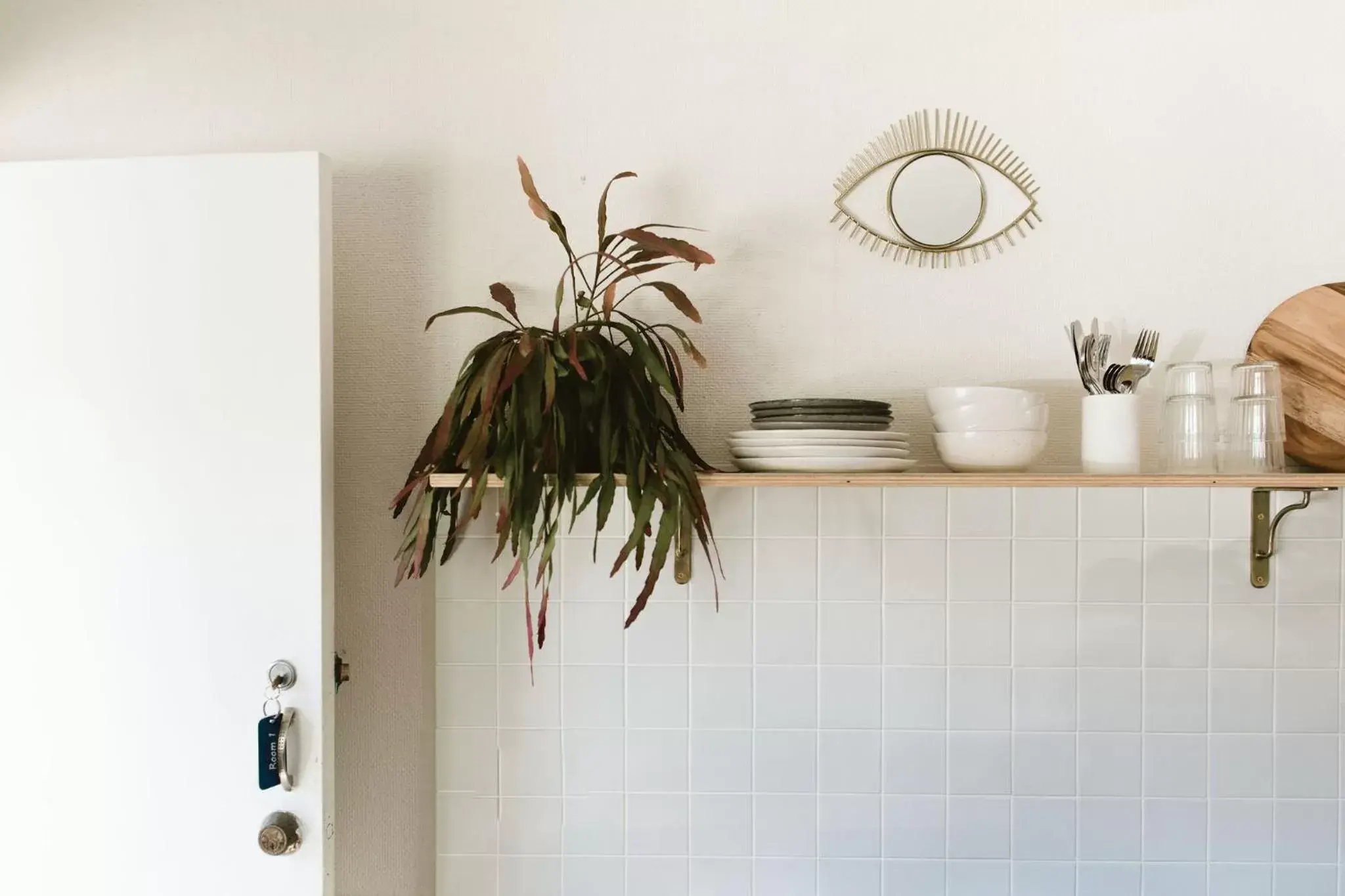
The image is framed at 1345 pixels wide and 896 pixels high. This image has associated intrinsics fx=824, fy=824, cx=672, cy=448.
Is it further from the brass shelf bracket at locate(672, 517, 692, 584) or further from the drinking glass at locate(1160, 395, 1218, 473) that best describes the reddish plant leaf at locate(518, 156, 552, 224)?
the drinking glass at locate(1160, 395, 1218, 473)

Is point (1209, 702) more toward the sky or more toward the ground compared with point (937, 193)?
more toward the ground

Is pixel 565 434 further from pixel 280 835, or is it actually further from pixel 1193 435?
pixel 1193 435

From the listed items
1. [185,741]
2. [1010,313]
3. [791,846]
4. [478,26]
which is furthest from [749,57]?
[185,741]

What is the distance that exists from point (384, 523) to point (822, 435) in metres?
0.75

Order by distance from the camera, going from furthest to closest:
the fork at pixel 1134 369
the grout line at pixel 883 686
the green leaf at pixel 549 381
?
the grout line at pixel 883 686 < the fork at pixel 1134 369 < the green leaf at pixel 549 381

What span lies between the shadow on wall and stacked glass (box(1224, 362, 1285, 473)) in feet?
4.07

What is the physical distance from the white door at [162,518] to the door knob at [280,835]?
0.04 ft

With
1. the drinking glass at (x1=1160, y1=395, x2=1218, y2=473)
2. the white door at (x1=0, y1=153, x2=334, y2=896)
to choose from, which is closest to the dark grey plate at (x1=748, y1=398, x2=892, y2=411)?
the drinking glass at (x1=1160, y1=395, x2=1218, y2=473)

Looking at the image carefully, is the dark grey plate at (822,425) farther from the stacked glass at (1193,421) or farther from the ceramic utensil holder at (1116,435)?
the stacked glass at (1193,421)

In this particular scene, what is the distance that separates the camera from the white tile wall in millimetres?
1284

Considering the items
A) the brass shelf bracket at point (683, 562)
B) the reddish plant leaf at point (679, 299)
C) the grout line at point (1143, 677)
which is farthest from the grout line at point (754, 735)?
the grout line at point (1143, 677)

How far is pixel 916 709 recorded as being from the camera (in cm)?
131

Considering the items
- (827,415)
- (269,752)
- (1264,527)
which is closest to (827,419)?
(827,415)

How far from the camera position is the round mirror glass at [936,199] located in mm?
1347
